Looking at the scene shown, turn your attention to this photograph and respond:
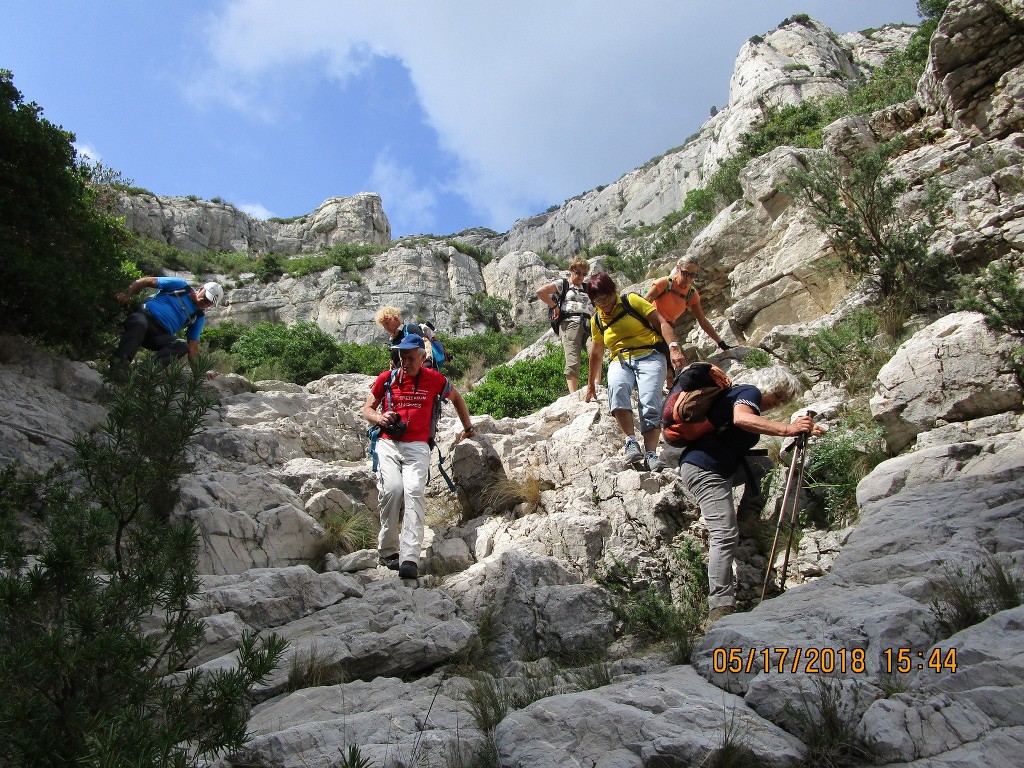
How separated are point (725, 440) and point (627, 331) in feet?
6.49

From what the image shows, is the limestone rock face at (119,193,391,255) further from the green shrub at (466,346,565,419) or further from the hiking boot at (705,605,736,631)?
the hiking boot at (705,605,736,631)

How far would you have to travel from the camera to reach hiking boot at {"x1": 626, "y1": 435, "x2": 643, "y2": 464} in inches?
241

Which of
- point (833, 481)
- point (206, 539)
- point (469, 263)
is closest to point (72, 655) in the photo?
point (206, 539)

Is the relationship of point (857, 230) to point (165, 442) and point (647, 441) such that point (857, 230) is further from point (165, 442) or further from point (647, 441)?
point (165, 442)

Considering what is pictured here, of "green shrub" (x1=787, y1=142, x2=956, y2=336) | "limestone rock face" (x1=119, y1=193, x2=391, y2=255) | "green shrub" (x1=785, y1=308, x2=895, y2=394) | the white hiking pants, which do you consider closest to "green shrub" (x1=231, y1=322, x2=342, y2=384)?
the white hiking pants

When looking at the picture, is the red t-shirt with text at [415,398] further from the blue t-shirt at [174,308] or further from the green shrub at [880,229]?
the green shrub at [880,229]

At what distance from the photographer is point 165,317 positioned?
7.57 m

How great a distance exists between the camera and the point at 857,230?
29.7 feet

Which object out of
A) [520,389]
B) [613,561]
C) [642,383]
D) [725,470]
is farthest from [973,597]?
[520,389]

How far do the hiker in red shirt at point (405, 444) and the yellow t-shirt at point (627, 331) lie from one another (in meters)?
1.70

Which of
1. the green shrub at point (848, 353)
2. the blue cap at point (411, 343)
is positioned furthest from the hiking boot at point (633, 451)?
the green shrub at point (848, 353)

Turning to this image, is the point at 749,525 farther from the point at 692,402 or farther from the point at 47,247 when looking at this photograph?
the point at 47,247

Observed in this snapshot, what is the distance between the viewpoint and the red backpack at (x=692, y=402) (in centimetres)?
484

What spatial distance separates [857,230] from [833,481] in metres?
5.16
